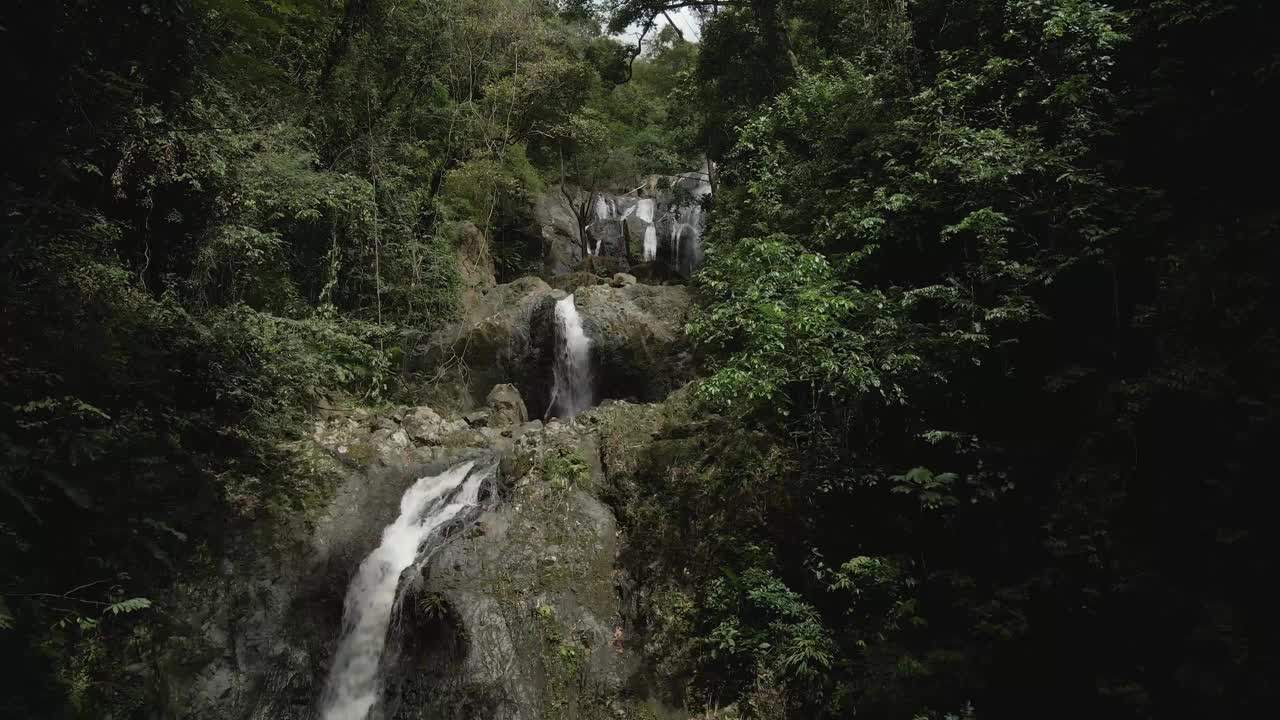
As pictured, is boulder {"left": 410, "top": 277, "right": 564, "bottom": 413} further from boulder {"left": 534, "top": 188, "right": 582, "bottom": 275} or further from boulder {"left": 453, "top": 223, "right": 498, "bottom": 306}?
boulder {"left": 534, "top": 188, "right": 582, "bottom": 275}

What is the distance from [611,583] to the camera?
782 centimetres

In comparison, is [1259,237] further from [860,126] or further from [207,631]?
Result: [207,631]

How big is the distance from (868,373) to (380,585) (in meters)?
6.66

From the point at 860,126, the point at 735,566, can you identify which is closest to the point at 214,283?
the point at 735,566

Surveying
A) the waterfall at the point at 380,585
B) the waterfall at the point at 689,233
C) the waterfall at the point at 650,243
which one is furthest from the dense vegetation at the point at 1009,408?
the waterfall at the point at 650,243

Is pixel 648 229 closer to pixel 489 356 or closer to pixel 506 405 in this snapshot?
pixel 489 356

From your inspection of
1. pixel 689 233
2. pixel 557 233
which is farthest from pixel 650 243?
pixel 557 233

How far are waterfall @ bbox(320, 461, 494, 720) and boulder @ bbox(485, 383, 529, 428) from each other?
2.67 meters

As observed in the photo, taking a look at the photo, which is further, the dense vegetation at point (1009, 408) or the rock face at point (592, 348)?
the rock face at point (592, 348)

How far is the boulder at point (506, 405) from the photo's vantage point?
43.2 ft

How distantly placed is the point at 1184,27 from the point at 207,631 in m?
11.5

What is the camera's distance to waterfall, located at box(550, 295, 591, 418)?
14430 millimetres

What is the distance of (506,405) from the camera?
1349cm

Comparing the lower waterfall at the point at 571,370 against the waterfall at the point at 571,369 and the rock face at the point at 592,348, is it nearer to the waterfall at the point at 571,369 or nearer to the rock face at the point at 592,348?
the waterfall at the point at 571,369
